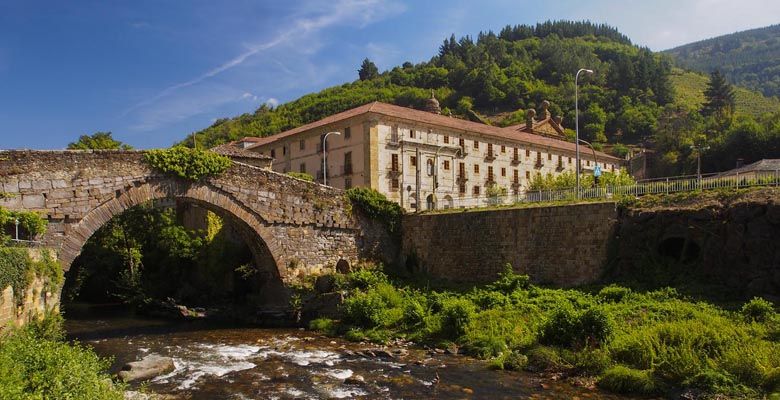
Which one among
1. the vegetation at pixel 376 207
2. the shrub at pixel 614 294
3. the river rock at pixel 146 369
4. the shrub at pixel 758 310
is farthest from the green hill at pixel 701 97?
the river rock at pixel 146 369

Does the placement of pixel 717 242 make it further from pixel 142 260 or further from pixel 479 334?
pixel 142 260

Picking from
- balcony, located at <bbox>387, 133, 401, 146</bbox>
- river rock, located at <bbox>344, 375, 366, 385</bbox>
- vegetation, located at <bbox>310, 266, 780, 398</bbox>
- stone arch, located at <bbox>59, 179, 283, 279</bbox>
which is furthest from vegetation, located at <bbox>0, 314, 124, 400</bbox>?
balcony, located at <bbox>387, 133, 401, 146</bbox>

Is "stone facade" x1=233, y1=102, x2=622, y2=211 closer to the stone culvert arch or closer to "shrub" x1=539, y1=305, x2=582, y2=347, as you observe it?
the stone culvert arch

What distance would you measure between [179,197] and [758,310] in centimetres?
2195

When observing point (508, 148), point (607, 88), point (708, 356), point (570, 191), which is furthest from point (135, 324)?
point (607, 88)

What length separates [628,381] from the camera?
47.4 feet

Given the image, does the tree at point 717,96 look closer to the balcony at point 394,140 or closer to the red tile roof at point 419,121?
the red tile roof at point 419,121

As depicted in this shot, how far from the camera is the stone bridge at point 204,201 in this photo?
70.8 ft

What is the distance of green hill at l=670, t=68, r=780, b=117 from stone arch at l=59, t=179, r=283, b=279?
9237 centimetres


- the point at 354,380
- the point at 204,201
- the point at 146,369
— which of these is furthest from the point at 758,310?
the point at 204,201

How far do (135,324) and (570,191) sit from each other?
862 inches

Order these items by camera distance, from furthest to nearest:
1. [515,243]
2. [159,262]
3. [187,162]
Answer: [159,262]
[515,243]
[187,162]

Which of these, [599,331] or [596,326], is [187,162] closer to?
[596,326]

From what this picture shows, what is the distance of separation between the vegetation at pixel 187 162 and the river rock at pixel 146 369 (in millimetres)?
9434
